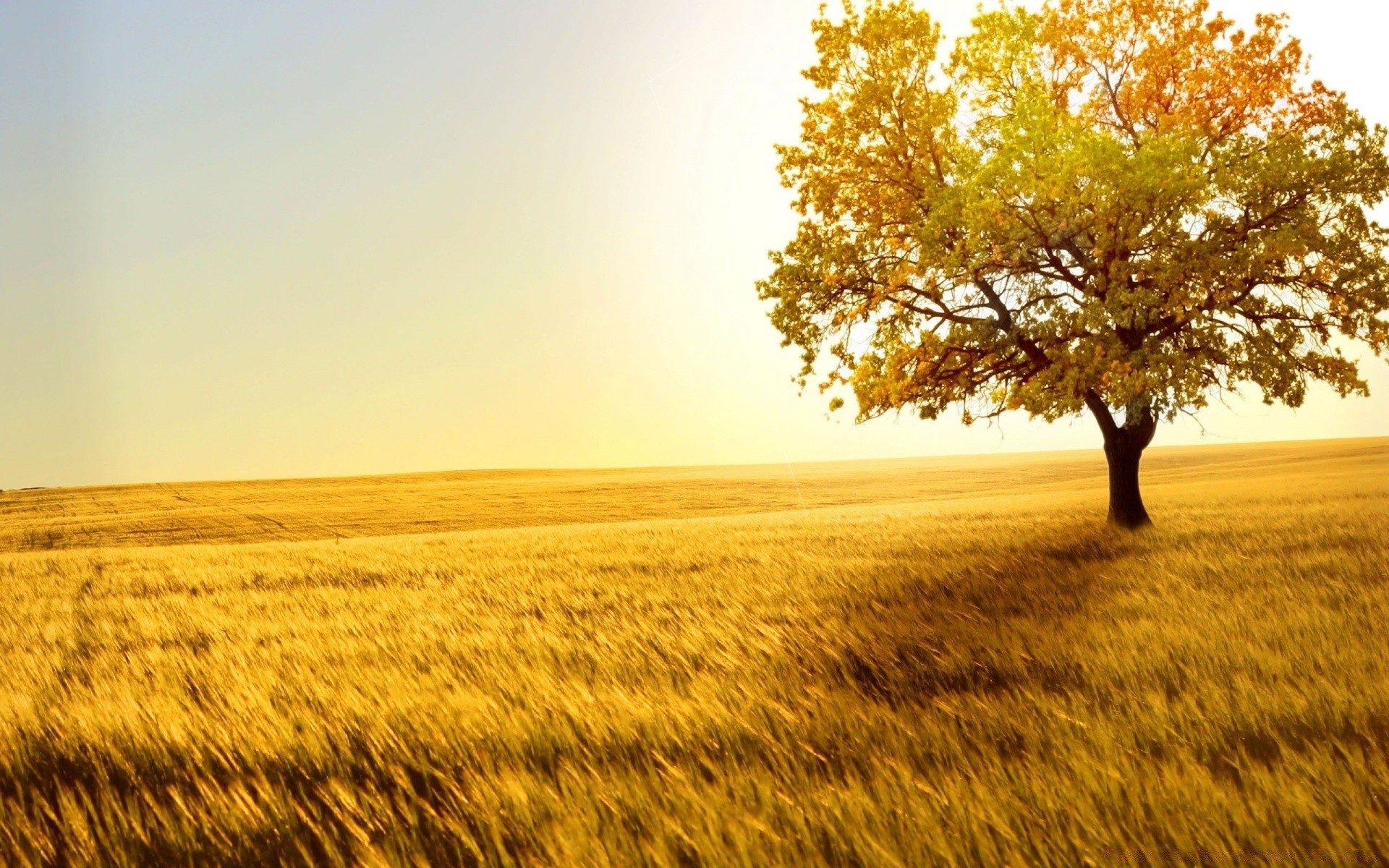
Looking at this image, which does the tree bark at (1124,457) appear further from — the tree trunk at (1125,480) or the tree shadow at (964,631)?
the tree shadow at (964,631)

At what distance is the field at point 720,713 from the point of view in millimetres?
4285

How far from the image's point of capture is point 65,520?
136 feet

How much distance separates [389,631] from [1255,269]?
52.3 ft

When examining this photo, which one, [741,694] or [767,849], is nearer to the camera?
[767,849]

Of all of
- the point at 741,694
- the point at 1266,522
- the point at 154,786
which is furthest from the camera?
the point at 1266,522

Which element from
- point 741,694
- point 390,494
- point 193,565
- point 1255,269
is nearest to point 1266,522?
point 1255,269

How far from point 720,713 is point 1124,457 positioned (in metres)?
17.5

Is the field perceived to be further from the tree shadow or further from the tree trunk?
the tree trunk

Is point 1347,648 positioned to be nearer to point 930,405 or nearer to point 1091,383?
point 1091,383

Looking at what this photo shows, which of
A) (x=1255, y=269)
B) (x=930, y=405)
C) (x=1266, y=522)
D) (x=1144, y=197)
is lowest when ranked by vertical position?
(x=1266, y=522)

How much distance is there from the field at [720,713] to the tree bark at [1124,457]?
4360 millimetres

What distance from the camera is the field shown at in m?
4.29

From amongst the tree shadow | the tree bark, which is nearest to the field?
the tree shadow

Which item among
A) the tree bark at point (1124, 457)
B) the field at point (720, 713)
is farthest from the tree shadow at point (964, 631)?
the tree bark at point (1124, 457)
